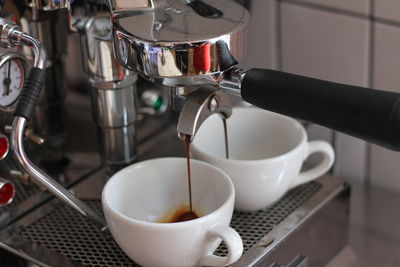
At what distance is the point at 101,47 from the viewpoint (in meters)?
0.50

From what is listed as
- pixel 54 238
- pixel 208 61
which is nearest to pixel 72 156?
pixel 54 238

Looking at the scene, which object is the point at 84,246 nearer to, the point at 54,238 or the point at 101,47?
the point at 54,238

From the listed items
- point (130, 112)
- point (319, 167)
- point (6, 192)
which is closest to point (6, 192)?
point (6, 192)

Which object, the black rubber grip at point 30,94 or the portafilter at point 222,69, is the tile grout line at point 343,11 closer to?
the portafilter at point 222,69

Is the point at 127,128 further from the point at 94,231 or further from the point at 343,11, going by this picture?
the point at 343,11

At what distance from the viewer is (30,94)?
444 mm

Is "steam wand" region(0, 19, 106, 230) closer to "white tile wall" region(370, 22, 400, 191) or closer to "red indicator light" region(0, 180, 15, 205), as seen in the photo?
"red indicator light" region(0, 180, 15, 205)

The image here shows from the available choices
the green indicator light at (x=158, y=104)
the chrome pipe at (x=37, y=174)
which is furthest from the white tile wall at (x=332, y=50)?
the chrome pipe at (x=37, y=174)

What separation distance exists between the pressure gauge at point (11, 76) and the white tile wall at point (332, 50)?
231 mm

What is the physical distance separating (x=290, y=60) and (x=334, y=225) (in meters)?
0.16

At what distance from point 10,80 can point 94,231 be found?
120mm

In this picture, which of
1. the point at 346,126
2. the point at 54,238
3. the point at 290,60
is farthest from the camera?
the point at 290,60

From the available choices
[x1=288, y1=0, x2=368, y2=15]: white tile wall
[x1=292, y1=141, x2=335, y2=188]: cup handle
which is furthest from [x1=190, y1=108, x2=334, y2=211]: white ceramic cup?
[x1=288, y1=0, x2=368, y2=15]: white tile wall

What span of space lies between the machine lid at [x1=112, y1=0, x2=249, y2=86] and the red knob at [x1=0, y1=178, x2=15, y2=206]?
4.9 inches
